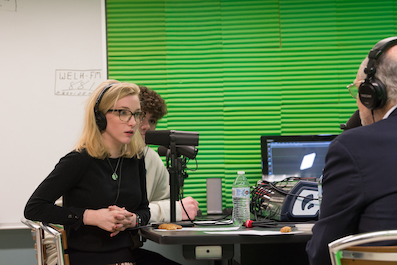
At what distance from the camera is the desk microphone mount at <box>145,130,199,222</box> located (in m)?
2.01

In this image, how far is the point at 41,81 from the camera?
10.4 feet

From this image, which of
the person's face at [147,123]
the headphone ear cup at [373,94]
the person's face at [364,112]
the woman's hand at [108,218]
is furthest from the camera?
the person's face at [147,123]

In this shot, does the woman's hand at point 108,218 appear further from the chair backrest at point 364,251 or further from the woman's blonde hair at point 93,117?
the chair backrest at point 364,251

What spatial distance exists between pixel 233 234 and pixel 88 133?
889 millimetres

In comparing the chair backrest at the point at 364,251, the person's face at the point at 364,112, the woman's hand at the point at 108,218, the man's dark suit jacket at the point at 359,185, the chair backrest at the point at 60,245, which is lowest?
the chair backrest at the point at 60,245

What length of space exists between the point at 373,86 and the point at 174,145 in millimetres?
1057

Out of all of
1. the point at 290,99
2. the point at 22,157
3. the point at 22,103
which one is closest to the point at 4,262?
the point at 22,157

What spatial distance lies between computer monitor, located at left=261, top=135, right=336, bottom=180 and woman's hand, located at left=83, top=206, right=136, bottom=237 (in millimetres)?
1548

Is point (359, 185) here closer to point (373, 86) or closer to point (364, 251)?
point (364, 251)

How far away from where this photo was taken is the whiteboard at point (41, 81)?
310 cm

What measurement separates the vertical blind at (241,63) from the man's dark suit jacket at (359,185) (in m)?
2.15

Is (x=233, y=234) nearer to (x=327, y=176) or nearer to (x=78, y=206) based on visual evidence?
(x=327, y=176)

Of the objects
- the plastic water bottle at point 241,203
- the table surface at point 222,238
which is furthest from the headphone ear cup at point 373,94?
the plastic water bottle at point 241,203

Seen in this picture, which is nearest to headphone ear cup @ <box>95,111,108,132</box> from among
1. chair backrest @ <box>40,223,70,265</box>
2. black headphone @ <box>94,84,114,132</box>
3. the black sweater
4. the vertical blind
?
black headphone @ <box>94,84,114,132</box>
